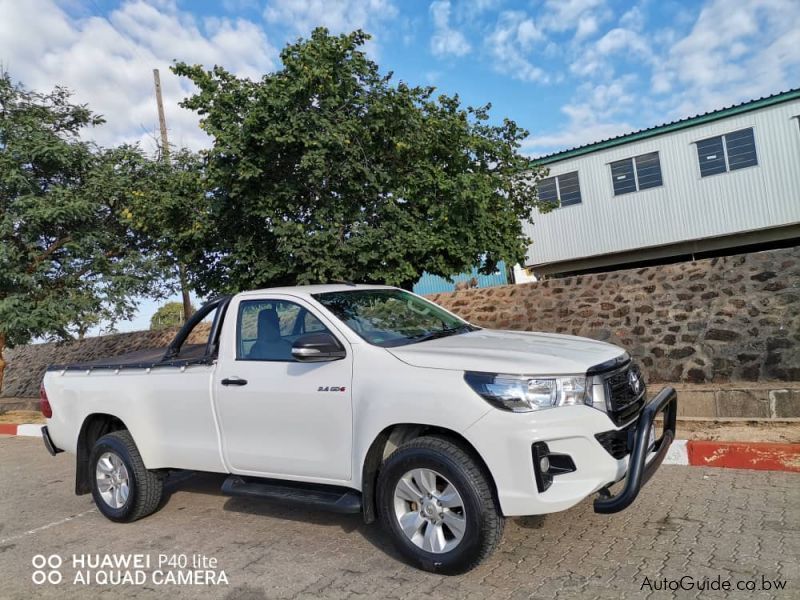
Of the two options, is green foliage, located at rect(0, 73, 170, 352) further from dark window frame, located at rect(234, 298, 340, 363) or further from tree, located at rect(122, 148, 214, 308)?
dark window frame, located at rect(234, 298, 340, 363)

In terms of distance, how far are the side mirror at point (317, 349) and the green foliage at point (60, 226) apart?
9351mm

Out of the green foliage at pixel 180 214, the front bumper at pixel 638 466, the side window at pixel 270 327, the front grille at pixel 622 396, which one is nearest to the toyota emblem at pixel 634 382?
the front grille at pixel 622 396

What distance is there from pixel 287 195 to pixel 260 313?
3386 millimetres

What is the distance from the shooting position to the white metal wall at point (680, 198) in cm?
1675

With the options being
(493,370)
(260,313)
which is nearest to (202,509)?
(260,313)

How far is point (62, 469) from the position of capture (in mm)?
8000

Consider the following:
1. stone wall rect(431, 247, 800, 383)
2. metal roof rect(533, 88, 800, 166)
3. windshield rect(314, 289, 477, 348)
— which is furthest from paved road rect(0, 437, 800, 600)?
metal roof rect(533, 88, 800, 166)

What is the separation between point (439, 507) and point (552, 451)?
75 centimetres

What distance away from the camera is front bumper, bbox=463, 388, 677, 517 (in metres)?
3.30

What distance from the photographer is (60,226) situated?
1311cm

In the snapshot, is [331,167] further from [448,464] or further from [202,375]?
[448,464]

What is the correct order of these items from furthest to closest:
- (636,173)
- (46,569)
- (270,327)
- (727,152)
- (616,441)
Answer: (636,173) → (727,152) → (270,327) → (46,569) → (616,441)

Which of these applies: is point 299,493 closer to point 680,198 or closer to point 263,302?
point 263,302

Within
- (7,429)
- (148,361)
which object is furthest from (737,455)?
(7,429)
